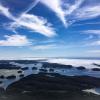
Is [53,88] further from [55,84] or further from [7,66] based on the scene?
[7,66]

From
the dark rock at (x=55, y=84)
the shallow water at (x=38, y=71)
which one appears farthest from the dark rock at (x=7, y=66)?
the dark rock at (x=55, y=84)

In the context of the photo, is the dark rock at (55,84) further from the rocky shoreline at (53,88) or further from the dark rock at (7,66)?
the dark rock at (7,66)

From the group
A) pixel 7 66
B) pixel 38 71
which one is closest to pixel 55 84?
pixel 38 71

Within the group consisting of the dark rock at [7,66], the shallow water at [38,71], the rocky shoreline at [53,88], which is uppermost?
the dark rock at [7,66]

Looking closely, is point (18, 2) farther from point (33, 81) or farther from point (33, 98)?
point (33, 98)

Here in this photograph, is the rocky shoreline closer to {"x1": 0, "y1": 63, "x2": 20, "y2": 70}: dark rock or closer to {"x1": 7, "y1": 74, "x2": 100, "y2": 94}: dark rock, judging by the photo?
{"x1": 7, "y1": 74, "x2": 100, "y2": 94}: dark rock

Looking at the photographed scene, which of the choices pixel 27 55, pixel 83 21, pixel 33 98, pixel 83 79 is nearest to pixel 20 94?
pixel 33 98

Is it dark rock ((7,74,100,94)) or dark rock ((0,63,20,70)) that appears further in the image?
dark rock ((0,63,20,70))

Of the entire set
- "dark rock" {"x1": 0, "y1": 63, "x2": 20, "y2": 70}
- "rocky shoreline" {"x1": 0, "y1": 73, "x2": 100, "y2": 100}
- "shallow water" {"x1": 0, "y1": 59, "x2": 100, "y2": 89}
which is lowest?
"rocky shoreline" {"x1": 0, "y1": 73, "x2": 100, "y2": 100}

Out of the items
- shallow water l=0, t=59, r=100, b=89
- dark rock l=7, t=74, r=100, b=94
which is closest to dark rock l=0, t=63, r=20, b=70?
shallow water l=0, t=59, r=100, b=89

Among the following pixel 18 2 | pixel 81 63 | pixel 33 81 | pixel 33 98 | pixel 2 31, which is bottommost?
pixel 33 98

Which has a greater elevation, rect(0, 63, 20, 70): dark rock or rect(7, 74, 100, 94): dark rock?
rect(0, 63, 20, 70): dark rock
